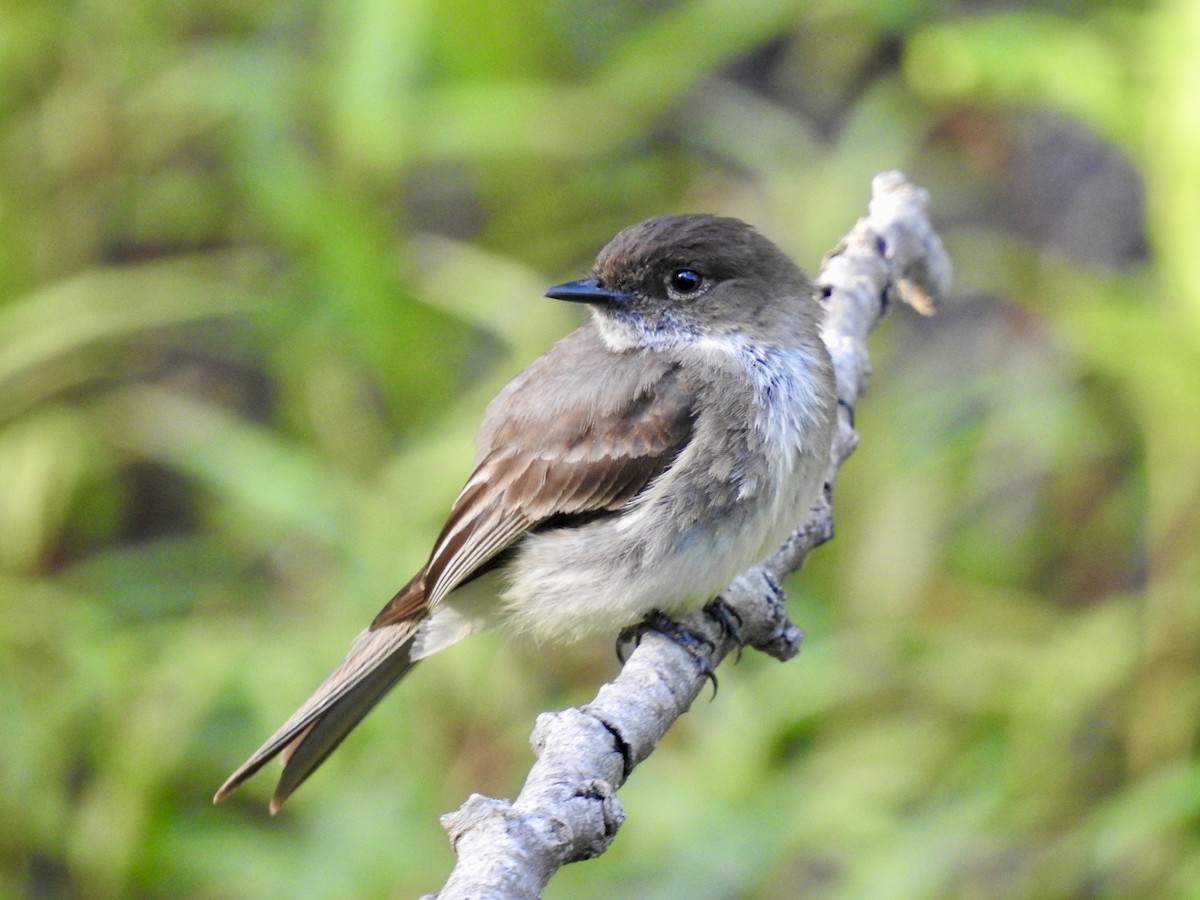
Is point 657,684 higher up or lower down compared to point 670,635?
lower down

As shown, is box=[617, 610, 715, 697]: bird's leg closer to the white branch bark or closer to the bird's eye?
the white branch bark

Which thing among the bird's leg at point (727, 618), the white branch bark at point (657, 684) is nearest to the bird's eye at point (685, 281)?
the white branch bark at point (657, 684)

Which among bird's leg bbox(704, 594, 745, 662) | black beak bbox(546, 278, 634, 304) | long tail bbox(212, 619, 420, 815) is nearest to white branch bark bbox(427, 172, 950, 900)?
bird's leg bbox(704, 594, 745, 662)

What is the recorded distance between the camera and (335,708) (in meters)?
3.30

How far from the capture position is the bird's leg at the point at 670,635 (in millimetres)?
2791

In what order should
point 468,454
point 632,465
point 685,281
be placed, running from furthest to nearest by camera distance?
point 468,454 < point 685,281 < point 632,465

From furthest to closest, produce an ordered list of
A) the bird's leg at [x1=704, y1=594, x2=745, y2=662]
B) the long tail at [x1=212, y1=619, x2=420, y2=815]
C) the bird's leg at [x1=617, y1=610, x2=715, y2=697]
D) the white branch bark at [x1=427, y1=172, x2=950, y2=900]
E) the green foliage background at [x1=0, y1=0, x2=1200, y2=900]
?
the green foliage background at [x1=0, y1=0, x2=1200, y2=900], the long tail at [x1=212, y1=619, x2=420, y2=815], the bird's leg at [x1=704, y1=594, x2=745, y2=662], the bird's leg at [x1=617, y1=610, x2=715, y2=697], the white branch bark at [x1=427, y1=172, x2=950, y2=900]

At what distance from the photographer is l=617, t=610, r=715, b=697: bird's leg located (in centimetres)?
279

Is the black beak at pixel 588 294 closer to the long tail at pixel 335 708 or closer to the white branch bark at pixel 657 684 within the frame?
the white branch bark at pixel 657 684

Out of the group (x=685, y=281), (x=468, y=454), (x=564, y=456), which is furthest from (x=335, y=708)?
(x=685, y=281)

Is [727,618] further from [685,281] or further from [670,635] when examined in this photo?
[685,281]

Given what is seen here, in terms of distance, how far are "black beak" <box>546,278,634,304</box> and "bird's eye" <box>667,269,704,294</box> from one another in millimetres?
106

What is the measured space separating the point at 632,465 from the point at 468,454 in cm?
100

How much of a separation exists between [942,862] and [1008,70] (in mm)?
2056
